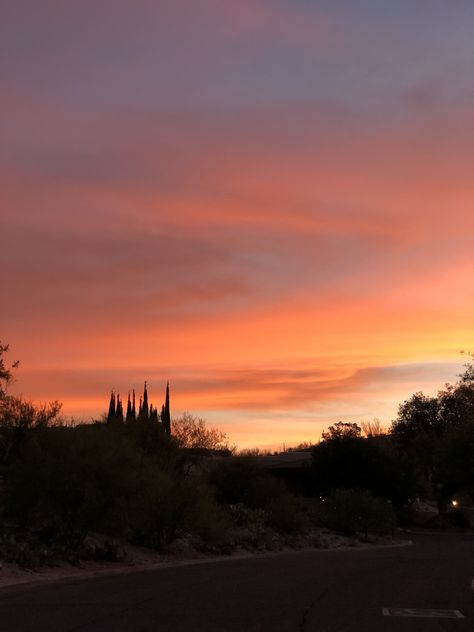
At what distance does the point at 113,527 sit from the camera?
28453 millimetres

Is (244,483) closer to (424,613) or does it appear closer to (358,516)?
(358,516)

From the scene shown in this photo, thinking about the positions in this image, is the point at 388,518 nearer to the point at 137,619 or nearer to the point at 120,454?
the point at 120,454

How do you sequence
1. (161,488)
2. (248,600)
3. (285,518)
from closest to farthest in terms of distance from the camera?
(248,600)
(161,488)
(285,518)

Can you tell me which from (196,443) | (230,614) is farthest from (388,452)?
(230,614)

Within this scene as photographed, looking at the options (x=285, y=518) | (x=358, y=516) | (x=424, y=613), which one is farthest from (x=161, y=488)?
(x=358, y=516)

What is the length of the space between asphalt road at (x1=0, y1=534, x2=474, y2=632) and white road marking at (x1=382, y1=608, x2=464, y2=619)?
0.07m

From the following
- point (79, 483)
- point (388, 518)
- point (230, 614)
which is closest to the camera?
point (230, 614)

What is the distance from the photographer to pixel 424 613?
50.3 ft

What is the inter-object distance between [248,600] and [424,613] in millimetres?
3582

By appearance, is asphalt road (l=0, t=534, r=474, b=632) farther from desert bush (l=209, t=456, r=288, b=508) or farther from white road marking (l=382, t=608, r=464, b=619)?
desert bush (l=209, t=456, r=288, b=508)

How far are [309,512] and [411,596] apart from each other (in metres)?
31.9

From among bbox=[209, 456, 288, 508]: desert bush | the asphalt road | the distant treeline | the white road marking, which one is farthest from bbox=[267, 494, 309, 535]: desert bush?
the white road marking

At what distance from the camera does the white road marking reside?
48.8 ft

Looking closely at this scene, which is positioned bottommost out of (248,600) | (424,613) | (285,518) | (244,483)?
(424,613)
